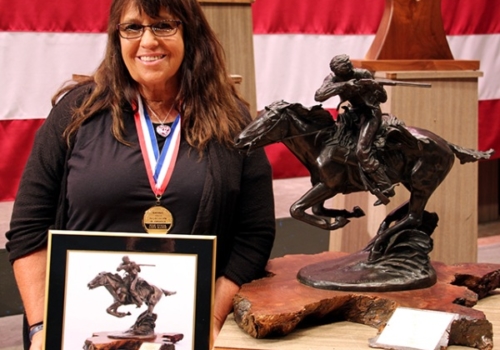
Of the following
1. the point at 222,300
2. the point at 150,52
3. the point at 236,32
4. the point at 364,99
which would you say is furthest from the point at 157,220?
the point at 236,32

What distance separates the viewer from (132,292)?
125cm

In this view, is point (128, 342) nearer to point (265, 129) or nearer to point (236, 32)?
point (265, 129)

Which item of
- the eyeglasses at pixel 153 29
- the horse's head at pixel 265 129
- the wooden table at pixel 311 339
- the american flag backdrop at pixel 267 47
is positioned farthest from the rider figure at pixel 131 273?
the american flag backdrop at pixel 267 47

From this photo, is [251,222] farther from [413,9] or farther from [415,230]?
[413,9]

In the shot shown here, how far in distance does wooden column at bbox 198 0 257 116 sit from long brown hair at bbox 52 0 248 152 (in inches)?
21.8

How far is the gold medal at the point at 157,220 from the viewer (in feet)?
4.65

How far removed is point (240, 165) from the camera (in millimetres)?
1470

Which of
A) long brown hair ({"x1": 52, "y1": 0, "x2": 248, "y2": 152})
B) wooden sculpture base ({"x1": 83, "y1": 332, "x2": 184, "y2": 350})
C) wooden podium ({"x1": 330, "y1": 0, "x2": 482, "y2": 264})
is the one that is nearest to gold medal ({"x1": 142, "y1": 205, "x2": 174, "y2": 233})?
long brown hair ({"x1": 52, "y1": 0, "x2": 248, "y2": 152})

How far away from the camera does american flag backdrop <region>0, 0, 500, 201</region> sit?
227 centimetres

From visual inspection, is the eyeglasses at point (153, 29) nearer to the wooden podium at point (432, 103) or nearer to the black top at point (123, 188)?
the black top at point (123, 188)

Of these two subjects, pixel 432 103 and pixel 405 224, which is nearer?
pixel 405 224

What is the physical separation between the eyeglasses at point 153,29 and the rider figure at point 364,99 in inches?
10.9

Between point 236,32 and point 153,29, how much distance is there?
737mm

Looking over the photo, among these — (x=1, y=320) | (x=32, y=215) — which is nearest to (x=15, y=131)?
(x=1, y=320)
